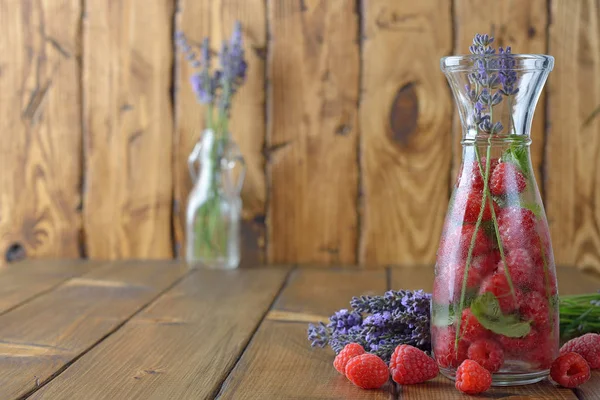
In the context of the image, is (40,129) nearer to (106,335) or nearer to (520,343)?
(106,335)

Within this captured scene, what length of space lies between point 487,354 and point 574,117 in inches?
40.3

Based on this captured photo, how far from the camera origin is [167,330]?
1.08 m

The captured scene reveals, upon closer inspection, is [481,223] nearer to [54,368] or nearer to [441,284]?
[441,284]

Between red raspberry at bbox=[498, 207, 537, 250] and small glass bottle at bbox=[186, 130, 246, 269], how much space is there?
3.02ft

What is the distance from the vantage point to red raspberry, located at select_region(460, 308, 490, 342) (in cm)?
75

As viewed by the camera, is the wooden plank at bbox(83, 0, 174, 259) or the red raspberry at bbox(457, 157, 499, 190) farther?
the wooden plank at bbox(83, 0, 174, 259)

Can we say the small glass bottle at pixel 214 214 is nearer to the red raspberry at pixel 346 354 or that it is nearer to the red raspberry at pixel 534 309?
the red raspberry at pixel 346 354

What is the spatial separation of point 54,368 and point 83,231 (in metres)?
0.92

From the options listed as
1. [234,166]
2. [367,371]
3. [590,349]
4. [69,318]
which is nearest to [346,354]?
[367,371]

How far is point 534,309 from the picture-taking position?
2.46ft

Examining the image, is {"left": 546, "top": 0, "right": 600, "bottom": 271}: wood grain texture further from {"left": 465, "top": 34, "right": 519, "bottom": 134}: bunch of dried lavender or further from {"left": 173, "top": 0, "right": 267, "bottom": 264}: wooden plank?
{"left": 465, "top": 34, "right": 519, "bottom": 134}: bunch of dried lavender

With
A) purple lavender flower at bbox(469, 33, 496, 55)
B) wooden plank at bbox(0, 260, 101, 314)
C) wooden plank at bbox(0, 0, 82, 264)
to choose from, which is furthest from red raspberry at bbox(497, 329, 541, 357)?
wooden plank at bbox(0, 0, 82, 264)

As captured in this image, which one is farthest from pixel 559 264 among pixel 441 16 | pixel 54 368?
pixel 54 368

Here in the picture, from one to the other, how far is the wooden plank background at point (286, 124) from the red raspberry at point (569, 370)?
89 cm
